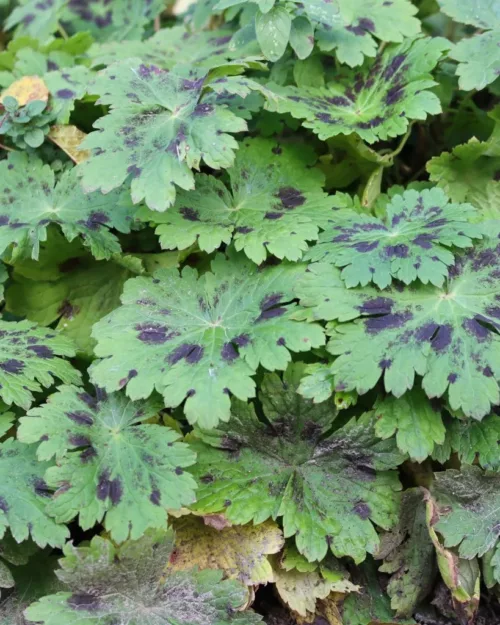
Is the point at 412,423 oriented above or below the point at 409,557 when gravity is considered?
above

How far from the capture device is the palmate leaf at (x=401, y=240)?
6.51 feet

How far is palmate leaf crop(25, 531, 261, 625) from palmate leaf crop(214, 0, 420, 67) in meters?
1.60

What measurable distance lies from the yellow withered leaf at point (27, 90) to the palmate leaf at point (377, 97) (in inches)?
35.9

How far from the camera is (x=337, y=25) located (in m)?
2.56

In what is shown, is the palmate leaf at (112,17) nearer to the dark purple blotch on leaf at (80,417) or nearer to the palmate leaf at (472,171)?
the palmate leaf at (472,171)

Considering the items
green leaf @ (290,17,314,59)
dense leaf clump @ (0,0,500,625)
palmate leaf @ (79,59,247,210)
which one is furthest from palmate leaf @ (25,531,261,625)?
green leaf @ (290,17,314,59)

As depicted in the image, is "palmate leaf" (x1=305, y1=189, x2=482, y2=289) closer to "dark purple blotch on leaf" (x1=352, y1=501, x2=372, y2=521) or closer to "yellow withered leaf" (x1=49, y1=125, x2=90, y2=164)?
"dark purple blotch on leaf" (x1=352, y1=501, x2=372, y2=521)

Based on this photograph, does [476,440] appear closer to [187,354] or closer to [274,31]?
[187,354]

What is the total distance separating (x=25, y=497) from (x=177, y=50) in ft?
6.54

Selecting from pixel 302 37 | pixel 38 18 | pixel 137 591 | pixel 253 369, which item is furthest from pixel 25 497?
pixel 38 18

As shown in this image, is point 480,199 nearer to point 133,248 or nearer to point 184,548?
point 133,248

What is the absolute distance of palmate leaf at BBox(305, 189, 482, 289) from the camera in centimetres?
199

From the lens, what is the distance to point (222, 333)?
2.04m

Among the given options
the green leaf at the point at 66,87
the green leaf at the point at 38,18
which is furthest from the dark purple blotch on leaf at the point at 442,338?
the green leaf at the point at 38,18
